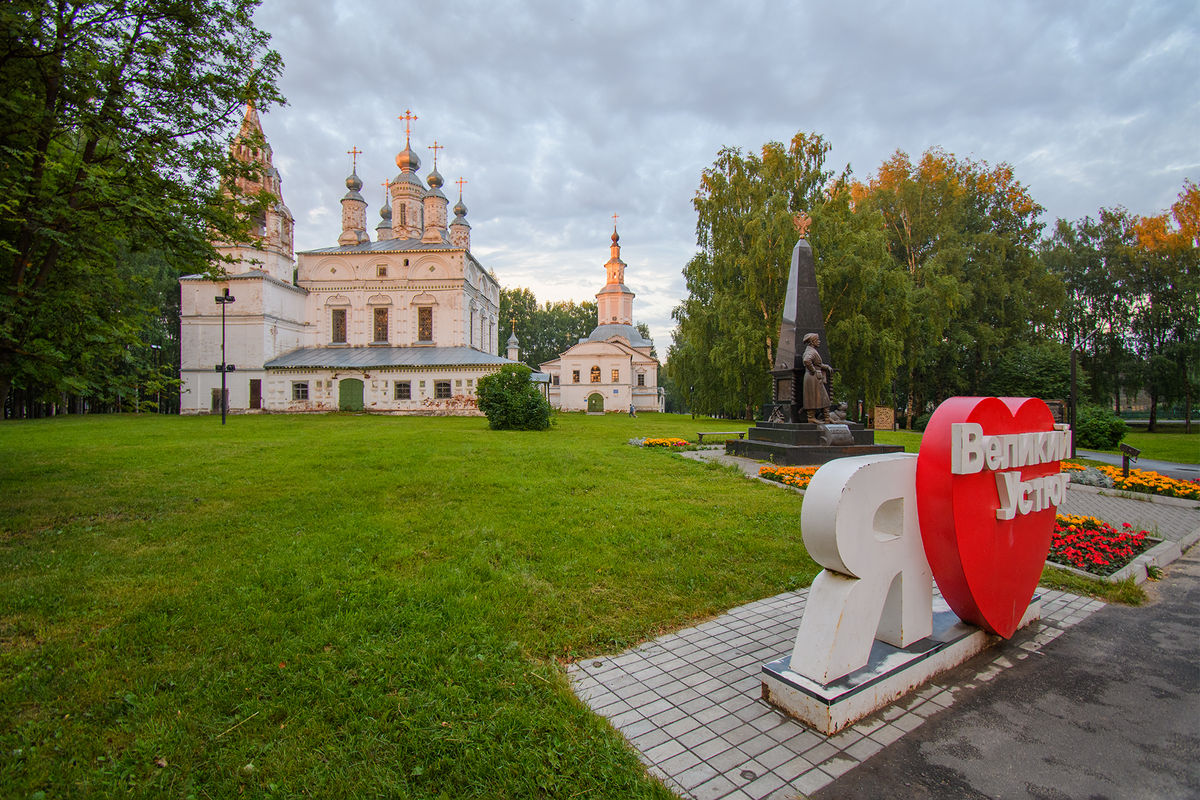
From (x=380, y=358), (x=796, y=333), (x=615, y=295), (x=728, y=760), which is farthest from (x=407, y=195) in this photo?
(x=728, y=760)

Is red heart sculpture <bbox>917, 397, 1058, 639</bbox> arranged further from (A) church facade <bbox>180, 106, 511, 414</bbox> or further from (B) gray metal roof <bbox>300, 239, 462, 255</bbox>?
(B) gray metal roof <bbox>300, 239, 462, 255</bbox>

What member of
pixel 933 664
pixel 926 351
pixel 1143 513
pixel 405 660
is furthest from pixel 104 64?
pixel 926 351

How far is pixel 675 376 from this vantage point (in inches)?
1098

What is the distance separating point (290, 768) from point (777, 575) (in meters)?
4.13

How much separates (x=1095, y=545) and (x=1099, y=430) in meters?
16.4

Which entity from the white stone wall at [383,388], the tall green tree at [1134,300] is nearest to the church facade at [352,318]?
the white stone wall at [383,388]

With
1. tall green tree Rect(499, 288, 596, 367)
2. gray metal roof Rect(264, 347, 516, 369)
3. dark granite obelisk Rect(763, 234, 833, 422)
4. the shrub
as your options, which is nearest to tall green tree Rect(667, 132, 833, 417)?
dark granite obelisk Rect(763, 234, 833, 422)

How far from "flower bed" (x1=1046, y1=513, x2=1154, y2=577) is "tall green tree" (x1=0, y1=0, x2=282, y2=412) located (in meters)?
9.94

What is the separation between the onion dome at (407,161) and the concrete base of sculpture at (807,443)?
35.5 m

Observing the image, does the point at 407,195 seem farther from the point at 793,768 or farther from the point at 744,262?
the point at 793,768

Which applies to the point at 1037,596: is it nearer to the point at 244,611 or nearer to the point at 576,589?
the point at 576,589

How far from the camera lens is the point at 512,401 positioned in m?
19.9

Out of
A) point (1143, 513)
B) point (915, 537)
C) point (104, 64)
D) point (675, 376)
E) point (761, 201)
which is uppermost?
point (761, 201)

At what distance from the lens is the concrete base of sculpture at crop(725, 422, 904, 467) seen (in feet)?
39.4
